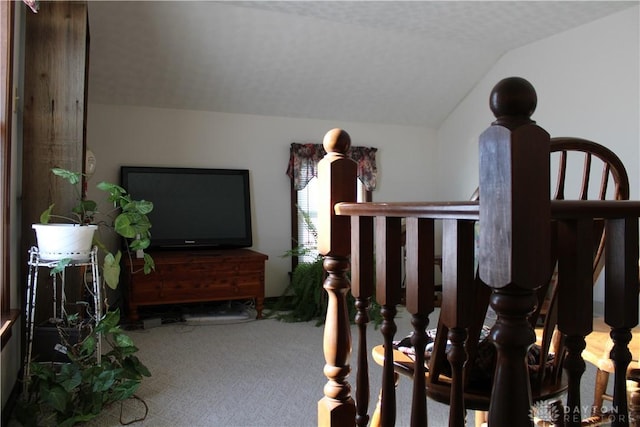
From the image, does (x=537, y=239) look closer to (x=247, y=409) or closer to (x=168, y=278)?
(x=247, y=409)

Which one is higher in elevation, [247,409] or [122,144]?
[122,144]

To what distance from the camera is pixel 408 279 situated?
3.10 ft

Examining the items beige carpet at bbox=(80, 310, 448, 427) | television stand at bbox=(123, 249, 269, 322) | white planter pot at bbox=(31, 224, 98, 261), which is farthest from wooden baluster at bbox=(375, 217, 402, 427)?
television stand at bbox=(123, 249, 269, 322)

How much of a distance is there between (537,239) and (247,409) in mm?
2063

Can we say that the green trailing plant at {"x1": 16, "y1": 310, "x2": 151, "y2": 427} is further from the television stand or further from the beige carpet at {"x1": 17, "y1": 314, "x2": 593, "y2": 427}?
the television stand

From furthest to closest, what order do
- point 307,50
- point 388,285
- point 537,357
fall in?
point 307,50, point 537,357, point 388,285

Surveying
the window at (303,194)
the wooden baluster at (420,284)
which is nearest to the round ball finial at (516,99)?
the wooden baluster at (420,284)

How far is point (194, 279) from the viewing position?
13.7ft

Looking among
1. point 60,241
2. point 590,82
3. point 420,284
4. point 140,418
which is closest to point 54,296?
point 60,241

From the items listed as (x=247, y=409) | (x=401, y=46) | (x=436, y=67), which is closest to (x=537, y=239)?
(x=247, y=409)

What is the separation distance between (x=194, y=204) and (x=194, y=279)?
2.77 ft

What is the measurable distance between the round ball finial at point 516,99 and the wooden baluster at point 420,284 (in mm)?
289

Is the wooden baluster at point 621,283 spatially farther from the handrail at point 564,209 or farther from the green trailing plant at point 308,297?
the green trailing plant at point 308,297

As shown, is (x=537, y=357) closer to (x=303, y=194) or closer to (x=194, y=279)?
(x=194, y=279)
